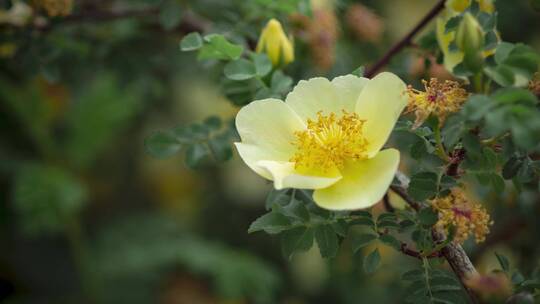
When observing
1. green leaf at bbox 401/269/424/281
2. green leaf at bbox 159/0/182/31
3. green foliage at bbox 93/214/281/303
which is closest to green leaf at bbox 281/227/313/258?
green leaf at bbox 401/269/424/281

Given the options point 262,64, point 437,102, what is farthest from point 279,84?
point 437,102

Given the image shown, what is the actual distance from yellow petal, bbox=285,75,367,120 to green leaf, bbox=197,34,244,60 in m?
0.12

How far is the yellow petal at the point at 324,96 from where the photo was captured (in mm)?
750

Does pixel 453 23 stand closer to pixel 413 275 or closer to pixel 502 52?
pixel 502 52

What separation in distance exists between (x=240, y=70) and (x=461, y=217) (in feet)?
1.15

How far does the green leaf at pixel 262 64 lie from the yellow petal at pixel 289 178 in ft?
0.57

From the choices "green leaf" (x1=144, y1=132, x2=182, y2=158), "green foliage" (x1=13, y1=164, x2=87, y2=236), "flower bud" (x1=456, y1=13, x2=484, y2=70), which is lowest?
"green foliage" (x1=13, y1=164, x2=87, y2=236)

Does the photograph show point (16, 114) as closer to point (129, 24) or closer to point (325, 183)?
Answer: point (129, 24)

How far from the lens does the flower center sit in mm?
744

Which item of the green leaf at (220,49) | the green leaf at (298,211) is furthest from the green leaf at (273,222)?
the green leaf at (220,49)

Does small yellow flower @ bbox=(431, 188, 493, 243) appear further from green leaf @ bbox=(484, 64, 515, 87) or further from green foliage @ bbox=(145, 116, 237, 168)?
green foliage @ bbox=(145, 116, 237, 168)

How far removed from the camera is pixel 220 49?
851 millimetres

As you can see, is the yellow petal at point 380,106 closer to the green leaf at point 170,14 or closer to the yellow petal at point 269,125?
the yellow petal at point 269,125

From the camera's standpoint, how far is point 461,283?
0.71 metres
